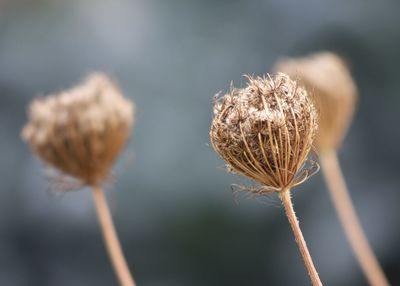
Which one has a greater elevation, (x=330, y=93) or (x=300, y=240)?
(x=330, y=93)

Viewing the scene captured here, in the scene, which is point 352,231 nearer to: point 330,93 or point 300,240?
point 330,93

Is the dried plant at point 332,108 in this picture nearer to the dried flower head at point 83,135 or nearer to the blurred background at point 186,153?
the dried flower head at point 83,135

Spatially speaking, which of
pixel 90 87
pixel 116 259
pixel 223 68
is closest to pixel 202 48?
pixel 223 68

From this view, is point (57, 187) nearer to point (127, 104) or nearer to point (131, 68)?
point (127, 104)

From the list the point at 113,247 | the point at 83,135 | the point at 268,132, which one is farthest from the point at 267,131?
the point at 83,135

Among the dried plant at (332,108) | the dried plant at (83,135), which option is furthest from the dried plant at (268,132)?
the dried plant at (332,108)
